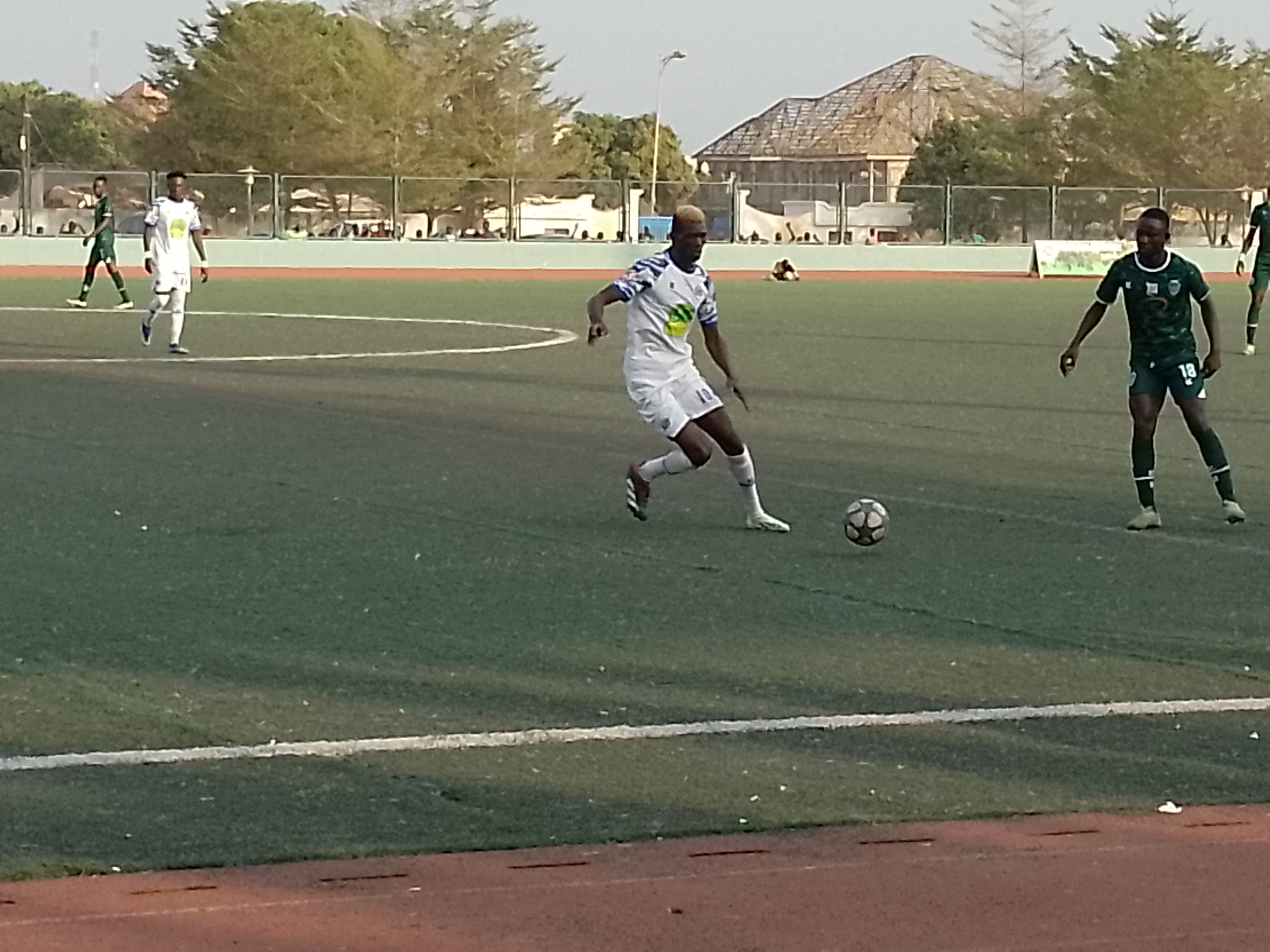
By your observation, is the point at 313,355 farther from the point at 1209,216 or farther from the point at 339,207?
the point at 1209,216

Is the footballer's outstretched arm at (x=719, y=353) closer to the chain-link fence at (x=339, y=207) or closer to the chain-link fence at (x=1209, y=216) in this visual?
the chain-link fence at (x=339, y=207)

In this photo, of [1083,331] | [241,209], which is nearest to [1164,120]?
[241,209]

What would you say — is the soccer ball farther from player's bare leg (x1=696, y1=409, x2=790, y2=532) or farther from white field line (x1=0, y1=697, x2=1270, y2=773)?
white field line (x1=0, y1=697, x2=1270, y2=773)

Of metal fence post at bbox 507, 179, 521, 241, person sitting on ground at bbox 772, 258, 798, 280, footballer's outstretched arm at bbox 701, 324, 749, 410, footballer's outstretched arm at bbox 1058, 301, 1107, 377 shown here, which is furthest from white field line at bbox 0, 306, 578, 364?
metal fence post at bbox 507, 179, 521, 241

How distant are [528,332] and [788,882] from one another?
2342 cm

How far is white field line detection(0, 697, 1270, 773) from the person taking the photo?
681 centimetres

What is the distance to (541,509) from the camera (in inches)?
492

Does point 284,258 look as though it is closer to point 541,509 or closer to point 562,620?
point 541,509

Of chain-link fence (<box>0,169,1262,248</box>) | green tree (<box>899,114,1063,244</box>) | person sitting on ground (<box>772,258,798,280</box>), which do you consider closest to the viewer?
person sitting on ground (<box>772,258,798,280</box>)

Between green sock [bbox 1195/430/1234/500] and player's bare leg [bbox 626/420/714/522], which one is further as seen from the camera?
green sock [bbox 1195/430/1234/500]

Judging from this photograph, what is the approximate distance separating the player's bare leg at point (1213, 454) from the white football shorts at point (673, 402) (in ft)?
8.53

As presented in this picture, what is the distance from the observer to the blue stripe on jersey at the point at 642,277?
1148cm

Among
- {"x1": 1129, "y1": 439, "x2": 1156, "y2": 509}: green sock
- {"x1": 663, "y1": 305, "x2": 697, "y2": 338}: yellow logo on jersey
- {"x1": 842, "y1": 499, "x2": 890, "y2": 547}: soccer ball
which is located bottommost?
{"x1": 842, "y1": 499, "x2": 890, "y2": 547}: soccer ball

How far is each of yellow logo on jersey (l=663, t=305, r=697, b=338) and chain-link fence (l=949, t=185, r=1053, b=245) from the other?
165ft
